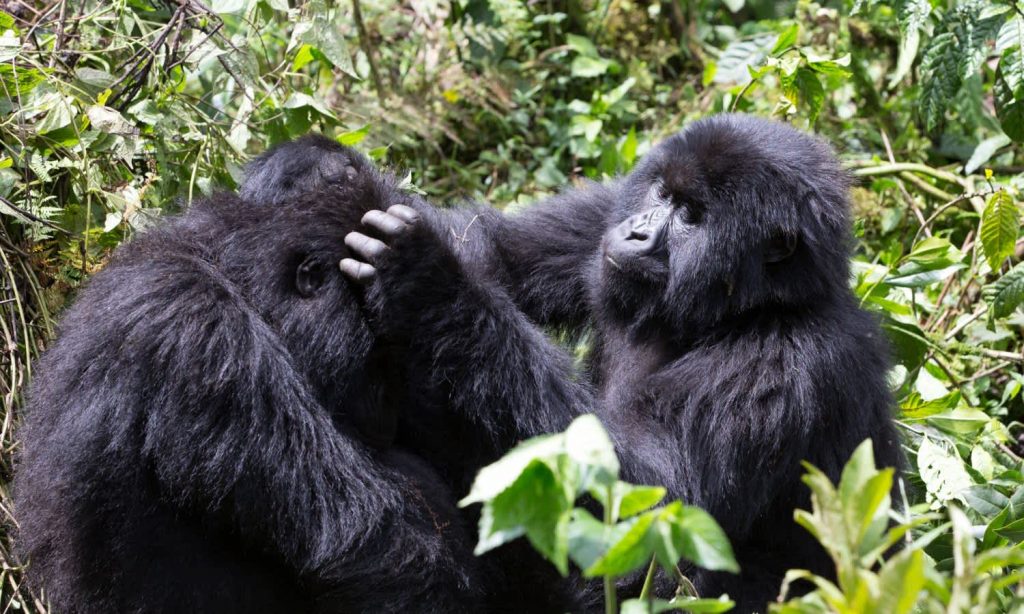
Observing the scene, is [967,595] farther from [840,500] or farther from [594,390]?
[594,390]

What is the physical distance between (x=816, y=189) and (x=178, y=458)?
6.64ft

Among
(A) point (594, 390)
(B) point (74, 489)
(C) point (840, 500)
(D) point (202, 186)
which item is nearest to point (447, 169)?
(D) point (202, 186)

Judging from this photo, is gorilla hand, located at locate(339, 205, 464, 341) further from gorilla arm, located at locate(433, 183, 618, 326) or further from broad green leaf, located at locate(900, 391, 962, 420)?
broad green leaf, located at locate(900, 391, 962, 420)

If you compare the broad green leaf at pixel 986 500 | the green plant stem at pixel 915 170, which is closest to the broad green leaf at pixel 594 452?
the broad green leaf at pixel 986 500

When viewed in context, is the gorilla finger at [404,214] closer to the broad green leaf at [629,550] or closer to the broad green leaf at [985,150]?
the broad green leaf at [629,550]

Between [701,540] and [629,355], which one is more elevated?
[701,540]

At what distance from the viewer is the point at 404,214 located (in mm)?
2941

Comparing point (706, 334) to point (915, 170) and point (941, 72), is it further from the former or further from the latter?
point (915, 170)

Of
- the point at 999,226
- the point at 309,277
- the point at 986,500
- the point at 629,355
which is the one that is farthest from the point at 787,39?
the point at 309,277

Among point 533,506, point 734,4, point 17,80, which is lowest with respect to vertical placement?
point 734,4

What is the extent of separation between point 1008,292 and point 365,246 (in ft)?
8.56

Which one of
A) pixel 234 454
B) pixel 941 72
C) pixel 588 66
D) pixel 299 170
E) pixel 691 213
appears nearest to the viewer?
pixel 234 454

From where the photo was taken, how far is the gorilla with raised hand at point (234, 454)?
9.11ft

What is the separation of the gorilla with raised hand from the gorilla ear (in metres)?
1.23
